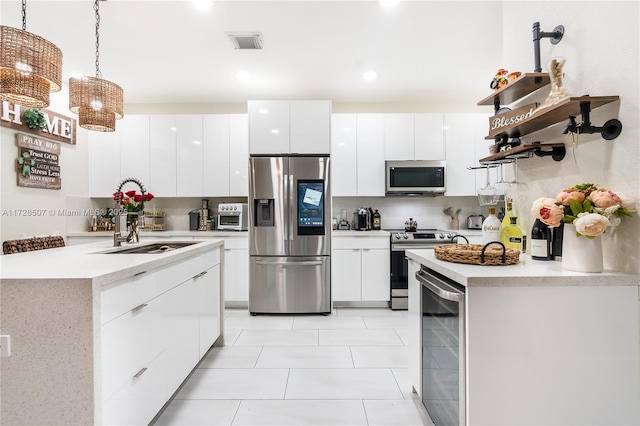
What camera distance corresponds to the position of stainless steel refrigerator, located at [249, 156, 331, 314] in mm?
3709

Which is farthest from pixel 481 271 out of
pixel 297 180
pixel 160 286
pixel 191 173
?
pixel 191 173

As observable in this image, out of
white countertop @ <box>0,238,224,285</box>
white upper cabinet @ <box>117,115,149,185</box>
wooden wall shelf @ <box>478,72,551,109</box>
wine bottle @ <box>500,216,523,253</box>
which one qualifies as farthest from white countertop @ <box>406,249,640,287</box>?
white upper cabinet @ <box>117,115,149,185</box>

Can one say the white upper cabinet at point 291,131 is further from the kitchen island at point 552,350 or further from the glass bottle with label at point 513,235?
the kitchen island at point 552,350

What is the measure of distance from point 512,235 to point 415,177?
2.37 meters

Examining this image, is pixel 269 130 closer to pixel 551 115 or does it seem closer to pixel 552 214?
pixel 551 115

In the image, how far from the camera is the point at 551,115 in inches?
57.9

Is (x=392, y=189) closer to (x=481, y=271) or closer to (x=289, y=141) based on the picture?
(x=289, y=141)

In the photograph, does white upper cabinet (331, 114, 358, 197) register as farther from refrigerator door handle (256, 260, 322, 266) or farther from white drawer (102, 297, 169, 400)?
white drawer (102, 297, 169, 400)

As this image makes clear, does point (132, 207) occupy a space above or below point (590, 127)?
below

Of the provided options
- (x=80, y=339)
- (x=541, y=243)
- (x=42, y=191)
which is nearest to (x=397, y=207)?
(x=541, y=243)

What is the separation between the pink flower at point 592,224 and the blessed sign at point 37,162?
450cm

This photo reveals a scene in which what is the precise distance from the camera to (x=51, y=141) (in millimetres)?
3627

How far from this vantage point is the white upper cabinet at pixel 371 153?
418 cm

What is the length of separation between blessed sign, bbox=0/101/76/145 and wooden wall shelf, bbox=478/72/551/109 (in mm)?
4172
